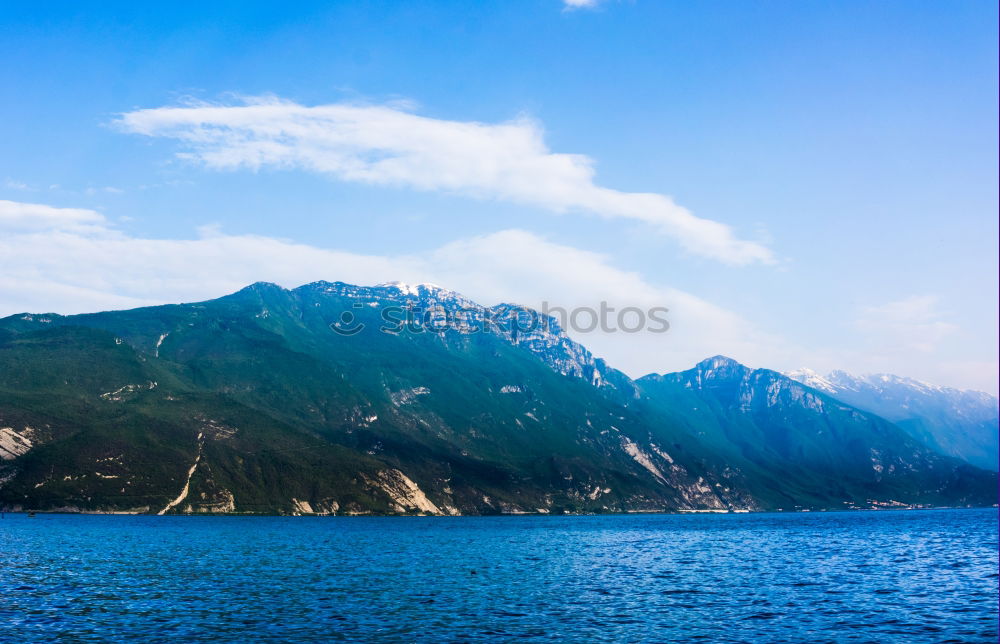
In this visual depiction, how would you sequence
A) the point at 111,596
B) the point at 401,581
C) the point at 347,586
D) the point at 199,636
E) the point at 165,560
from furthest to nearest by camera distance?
the point at 165,560 → the point at 401,581 → the point at 347,586 → the point at 111,596 → the point at 199,636

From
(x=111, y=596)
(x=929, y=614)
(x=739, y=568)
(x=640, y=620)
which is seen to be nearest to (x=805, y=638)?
(x=640, y=620)

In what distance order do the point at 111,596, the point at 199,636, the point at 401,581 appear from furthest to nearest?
the point at 401,581 < the point at 111,596 < the point at 199,636

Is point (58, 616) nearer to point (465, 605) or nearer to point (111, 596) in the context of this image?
point (111, 596)

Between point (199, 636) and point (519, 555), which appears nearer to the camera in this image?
point (199, 636)

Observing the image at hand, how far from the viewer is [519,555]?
14262 centimetres

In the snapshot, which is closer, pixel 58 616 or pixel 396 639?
pixel 396 639

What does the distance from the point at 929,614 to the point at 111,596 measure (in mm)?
77836

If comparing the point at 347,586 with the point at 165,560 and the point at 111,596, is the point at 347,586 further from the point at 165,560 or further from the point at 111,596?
the point at 165,560

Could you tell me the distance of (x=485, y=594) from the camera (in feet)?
281

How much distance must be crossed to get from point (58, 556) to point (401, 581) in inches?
2298

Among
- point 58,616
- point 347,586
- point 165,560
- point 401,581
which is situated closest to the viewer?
point 58,616

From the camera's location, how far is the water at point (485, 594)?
63.3 metres

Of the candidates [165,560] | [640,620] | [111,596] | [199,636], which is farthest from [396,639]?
[165,560]

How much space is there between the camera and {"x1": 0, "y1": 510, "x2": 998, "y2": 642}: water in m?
63.3
